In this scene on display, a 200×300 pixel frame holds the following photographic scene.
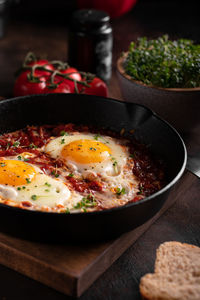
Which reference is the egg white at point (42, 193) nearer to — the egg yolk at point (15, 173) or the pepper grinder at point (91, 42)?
the egg yolk at point (15, 173)

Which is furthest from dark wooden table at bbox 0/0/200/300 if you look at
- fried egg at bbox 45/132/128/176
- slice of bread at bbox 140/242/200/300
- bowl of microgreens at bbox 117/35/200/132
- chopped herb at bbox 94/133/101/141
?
chopped herb at bbox 94/133/101/141

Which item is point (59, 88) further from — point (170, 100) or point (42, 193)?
point (42, 193)

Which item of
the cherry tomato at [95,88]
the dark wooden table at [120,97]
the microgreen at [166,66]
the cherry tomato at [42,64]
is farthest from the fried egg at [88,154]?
the cherry tomato at [42,64]

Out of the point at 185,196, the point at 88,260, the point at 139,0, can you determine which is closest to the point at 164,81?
the point at 185,196

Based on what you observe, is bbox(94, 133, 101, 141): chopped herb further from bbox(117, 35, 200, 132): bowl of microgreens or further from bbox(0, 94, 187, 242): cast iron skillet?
bbox(117, 35, 200, 132): bowl of microgreens

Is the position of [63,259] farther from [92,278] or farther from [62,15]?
[62,15]

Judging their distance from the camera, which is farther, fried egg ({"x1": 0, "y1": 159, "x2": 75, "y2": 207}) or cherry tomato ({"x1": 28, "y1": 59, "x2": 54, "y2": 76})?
cherry tomato ({"x1": 28, "y1": 59, "x2": 54, "y2": 76})
